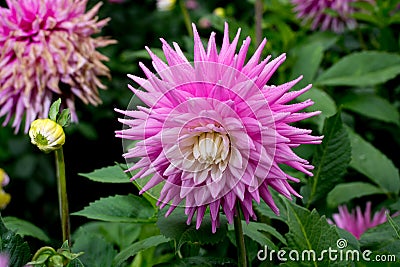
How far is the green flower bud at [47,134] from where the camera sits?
0.86 metres

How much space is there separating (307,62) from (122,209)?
0.73 meters

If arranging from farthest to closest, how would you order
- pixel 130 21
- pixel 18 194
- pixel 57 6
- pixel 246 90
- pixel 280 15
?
pixel 130 21 < pixel 18 194 < pixel 280 15 < pixel 57 6 < pixel 246 90

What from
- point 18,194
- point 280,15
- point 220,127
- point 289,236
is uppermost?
point 280,15

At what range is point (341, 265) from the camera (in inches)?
29.1

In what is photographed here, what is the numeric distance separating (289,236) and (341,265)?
7 cm

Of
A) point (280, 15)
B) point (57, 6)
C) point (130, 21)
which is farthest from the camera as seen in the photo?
point (130, 21)

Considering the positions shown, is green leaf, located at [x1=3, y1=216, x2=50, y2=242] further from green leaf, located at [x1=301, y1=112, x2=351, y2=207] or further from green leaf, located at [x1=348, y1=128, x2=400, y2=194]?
green leaf, located at [x1=348, y1=128, x2=400, y2=194]

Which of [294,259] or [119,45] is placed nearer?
[294,259]

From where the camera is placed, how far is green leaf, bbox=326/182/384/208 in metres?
1.23

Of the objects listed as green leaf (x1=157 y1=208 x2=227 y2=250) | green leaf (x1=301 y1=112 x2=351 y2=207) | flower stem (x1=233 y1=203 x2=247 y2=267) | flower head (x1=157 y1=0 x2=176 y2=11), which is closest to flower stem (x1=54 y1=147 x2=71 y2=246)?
green leaf (x1=157 y1=208 x2=227 y2=250)

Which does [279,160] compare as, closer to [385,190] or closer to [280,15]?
[385,190]

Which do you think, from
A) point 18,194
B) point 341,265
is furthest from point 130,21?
point 341,265

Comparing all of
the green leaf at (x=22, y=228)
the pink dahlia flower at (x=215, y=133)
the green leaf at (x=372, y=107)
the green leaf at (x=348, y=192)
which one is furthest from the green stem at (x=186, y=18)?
the pink dahlia flower at (x=215, y=133)

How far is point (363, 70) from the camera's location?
1.52 metres
